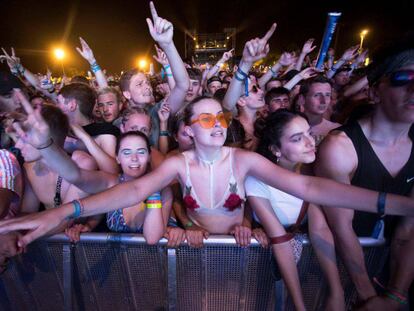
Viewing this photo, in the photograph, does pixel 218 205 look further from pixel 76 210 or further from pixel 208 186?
pixel 76 210

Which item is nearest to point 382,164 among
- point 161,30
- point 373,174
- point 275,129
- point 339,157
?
point 373,174

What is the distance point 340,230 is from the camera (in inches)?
66.6

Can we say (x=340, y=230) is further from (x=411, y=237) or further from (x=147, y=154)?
(x=147, y=154)

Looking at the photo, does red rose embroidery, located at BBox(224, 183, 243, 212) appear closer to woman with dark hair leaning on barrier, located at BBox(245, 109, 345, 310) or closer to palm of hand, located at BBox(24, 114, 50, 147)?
woman with dark hair leaning on barrier, located at BBox(245, 109, 345, 310)

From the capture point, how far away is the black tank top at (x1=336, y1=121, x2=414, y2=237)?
1724 millimetres

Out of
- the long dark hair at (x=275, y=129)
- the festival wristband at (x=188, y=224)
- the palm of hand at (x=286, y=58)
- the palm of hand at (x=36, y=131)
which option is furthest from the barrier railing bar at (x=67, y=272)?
the palm of hand at (x=286, y=58)

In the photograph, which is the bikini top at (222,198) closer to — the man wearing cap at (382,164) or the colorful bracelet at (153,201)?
the colorful bracelet at (153,201)

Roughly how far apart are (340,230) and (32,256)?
2.37 meters

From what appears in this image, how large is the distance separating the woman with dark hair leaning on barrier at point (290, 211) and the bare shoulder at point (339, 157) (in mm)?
290

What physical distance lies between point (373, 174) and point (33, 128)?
239cm

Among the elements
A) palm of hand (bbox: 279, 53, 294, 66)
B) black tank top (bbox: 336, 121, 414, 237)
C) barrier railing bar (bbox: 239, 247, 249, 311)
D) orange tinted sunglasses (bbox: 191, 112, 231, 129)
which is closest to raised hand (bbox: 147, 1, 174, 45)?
orange tinted sunglasses (bbox: 191, 112, 231, 129)

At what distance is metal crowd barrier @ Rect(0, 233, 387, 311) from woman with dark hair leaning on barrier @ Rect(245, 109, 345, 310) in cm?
13

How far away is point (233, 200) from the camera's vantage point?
1994 mm

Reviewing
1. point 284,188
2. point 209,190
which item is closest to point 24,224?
point 209,190
